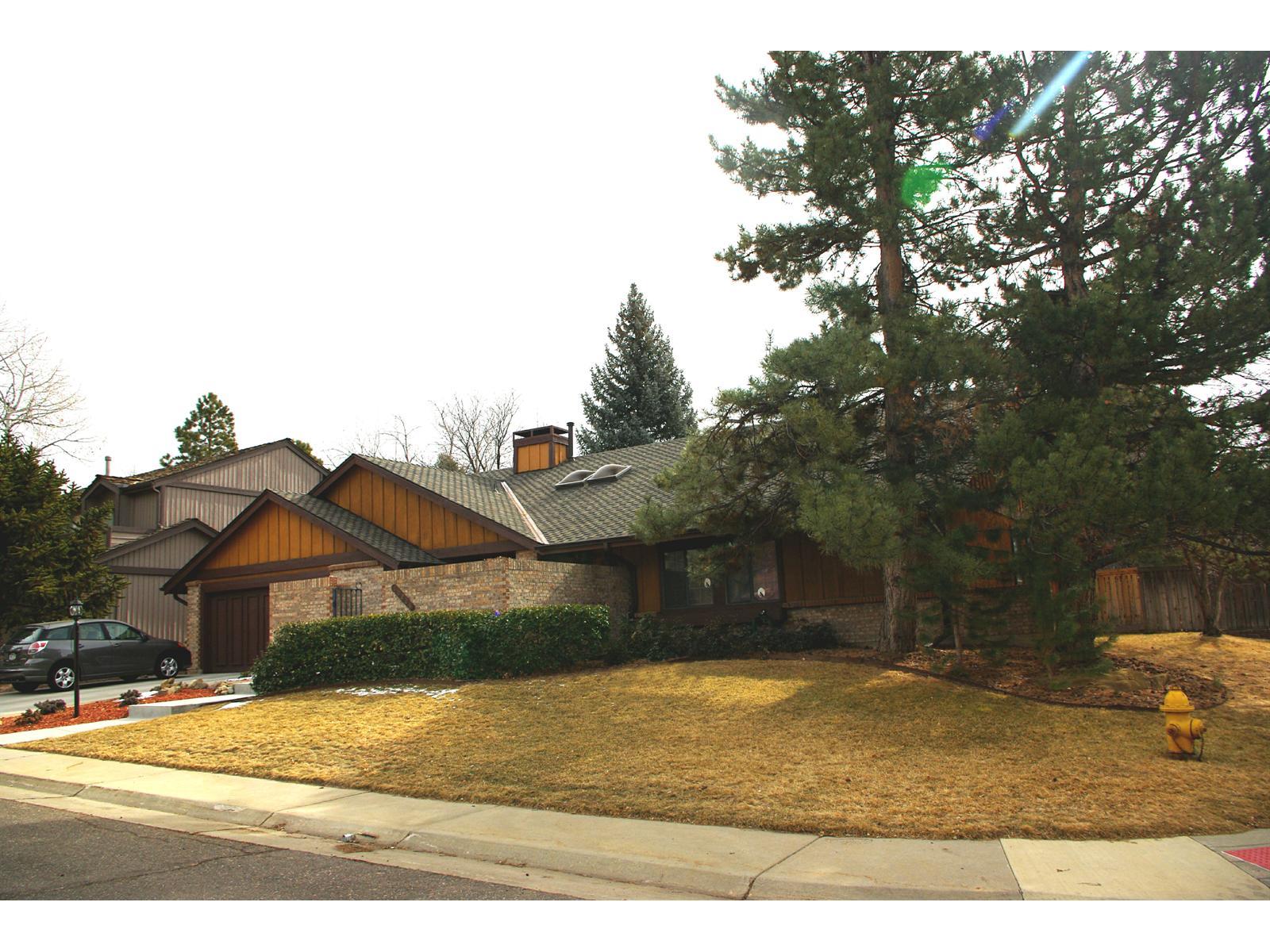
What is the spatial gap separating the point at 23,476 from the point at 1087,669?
24.4m

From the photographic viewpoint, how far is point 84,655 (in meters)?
20.2

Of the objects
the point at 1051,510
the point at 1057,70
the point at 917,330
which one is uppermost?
the point at 1057,70

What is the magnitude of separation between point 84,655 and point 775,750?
1749 cm

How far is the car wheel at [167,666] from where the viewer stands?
22078 millimetres

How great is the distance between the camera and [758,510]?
15.2 metres

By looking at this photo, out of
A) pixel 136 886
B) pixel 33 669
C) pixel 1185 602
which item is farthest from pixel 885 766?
pixel 33 669

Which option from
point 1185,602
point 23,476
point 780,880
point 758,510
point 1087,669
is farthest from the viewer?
point 23,476

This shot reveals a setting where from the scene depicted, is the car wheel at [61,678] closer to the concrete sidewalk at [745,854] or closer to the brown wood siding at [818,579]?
the concrete sidewalk at [745,854]

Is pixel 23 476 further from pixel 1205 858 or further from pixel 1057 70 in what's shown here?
pixel 1205 858

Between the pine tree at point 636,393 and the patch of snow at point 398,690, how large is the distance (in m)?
26.1

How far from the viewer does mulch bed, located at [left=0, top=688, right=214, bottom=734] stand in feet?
46.1

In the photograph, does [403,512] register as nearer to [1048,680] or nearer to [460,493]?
[460,493]

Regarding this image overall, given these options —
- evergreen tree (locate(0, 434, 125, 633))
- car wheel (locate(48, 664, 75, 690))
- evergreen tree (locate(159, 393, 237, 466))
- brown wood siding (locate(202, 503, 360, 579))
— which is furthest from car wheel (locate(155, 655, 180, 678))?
evergreen tree (locate(159, 393, 237, 466))

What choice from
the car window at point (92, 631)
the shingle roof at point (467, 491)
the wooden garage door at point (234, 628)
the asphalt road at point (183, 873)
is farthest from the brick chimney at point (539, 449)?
the asphalt road at point (183, 873)
